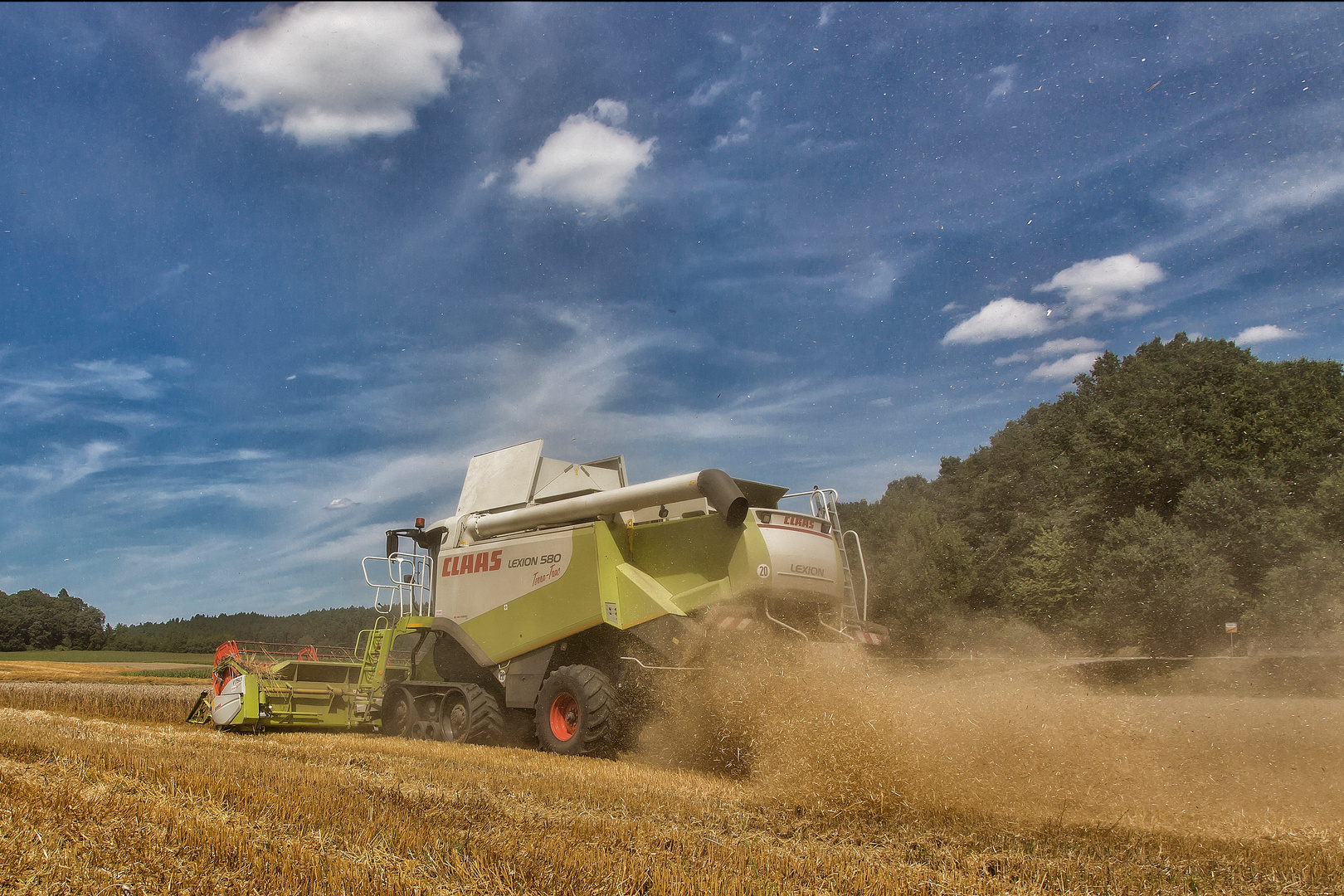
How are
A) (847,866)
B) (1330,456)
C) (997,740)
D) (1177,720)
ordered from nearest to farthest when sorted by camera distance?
(847,866)
(997,740)
(1177,720)
(1330,456)

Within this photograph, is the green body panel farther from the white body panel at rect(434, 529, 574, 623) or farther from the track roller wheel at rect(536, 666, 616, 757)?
the track roller wheel at rect(536, 666, 616, 757)

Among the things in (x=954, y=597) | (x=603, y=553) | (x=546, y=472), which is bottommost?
(x=954, y=597)

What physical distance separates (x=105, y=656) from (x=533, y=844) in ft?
204

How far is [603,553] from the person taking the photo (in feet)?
27.2

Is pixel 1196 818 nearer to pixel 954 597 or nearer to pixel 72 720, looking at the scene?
pixel 72 720

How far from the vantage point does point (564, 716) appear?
8.53 meters

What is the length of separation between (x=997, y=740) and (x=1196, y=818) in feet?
4.13

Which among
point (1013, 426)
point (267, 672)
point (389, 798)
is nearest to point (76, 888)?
point (389, 798)

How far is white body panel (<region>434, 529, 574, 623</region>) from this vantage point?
28.9 ft

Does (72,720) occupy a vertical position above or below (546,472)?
below

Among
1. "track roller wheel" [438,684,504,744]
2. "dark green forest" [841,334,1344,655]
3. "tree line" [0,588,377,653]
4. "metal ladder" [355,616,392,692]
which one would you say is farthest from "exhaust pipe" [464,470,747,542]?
"tree line" [0,588,377,653]

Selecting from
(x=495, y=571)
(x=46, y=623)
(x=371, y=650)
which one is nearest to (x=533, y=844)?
(x=495, y=571)

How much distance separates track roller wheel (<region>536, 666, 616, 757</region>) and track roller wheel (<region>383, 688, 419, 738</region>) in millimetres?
2602

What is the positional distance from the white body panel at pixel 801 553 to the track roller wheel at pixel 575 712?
2.01m
